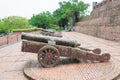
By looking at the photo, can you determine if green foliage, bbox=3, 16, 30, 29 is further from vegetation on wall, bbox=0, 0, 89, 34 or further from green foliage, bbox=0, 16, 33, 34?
vegetation on wall, bbox=0, 0, 89, 34

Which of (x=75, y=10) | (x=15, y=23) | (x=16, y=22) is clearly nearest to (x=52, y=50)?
(x=75, y=10)

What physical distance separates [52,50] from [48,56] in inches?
8.5

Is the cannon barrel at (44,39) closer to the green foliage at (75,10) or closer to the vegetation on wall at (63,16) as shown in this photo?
the vegetation on wall at (63,16)

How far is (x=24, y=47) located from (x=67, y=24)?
53963 mm

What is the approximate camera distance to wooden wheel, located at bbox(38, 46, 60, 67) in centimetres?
645

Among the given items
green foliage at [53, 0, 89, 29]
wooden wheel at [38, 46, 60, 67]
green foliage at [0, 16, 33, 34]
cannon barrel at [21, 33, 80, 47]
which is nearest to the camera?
wooden wheel at [38, 46, 60, 67]

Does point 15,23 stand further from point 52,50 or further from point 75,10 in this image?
point 52,50

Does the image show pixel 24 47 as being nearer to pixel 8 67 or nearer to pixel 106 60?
pixel 8 67

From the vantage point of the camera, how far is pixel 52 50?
6.47m

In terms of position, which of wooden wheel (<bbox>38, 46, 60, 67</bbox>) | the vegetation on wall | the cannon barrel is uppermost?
the vegetation on wall

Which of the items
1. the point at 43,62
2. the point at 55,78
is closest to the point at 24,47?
the point at 43,62

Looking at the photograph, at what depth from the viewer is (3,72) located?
20.8ft

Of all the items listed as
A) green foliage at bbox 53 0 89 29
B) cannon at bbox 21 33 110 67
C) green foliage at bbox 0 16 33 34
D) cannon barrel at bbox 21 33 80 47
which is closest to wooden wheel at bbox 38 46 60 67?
cannon at bbox 21 33 110 67

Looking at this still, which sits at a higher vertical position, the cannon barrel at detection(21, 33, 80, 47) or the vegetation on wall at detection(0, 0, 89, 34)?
the vegetation on wall at detection(0, 0, 89, 34)
